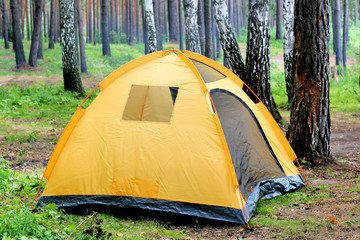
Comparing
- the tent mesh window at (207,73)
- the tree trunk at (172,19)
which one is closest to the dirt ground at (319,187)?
the tent mesh window at (207,73)

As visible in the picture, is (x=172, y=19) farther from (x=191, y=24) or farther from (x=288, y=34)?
(x=288, y=34)

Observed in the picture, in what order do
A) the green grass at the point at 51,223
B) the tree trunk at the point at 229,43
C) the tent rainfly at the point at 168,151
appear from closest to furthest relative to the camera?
the green grass at the point at 51,223 < the tent rainfly at the point at 168,151 < the tree trunk at the point at 229,43

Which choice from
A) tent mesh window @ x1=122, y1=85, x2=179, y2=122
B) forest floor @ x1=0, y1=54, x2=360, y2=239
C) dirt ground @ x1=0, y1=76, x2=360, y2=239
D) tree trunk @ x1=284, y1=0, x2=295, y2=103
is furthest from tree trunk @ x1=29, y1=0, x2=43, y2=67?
tent mesh window @ x1=122, y1=85, x2=179, y2=122

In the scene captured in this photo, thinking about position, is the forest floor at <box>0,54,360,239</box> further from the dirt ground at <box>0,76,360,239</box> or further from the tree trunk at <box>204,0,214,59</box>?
the tree trunk at <box>204,0,214,59</box>

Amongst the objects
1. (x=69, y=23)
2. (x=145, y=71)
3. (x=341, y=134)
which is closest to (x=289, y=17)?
(x=341, y=134)

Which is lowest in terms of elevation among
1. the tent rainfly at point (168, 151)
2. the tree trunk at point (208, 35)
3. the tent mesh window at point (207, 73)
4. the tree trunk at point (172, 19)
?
the tent rainfly at point (168, 151)

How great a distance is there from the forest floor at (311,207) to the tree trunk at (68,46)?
576 centimetres

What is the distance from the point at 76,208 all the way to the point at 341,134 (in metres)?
6.76

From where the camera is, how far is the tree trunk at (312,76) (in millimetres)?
5984

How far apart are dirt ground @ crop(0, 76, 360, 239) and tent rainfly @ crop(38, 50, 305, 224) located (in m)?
0.27

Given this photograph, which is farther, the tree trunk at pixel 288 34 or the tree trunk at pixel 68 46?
the tree trunk at pixel 68 46

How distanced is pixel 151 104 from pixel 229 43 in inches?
189

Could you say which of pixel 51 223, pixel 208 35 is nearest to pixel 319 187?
pixel 51 223

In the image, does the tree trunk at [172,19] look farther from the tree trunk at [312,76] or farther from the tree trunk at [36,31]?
the tree trunk at [312,76]
